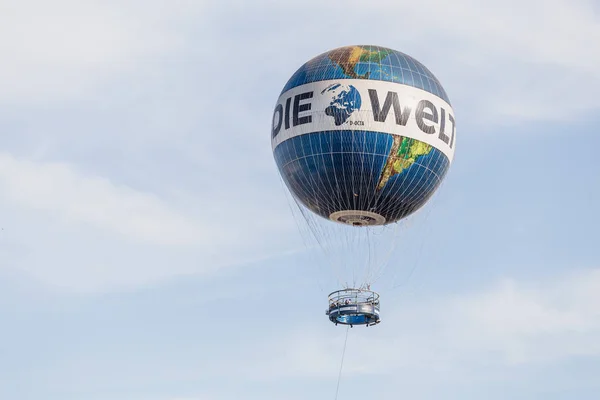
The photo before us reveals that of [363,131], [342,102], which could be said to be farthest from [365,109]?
[342,102]

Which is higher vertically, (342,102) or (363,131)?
(342,102)

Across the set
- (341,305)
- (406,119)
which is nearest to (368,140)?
(406,119)

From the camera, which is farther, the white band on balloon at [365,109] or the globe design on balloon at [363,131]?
the globe design on balloon at [363,131]

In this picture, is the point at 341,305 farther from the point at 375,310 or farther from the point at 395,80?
the point at 395,80

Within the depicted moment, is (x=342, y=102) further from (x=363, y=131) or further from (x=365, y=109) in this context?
(x=363, y=131)
